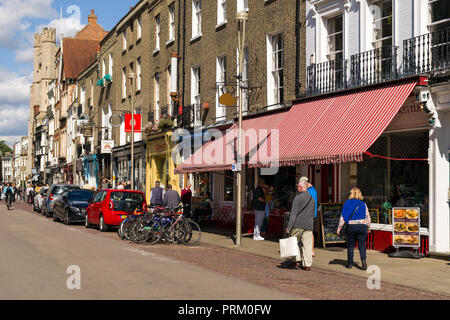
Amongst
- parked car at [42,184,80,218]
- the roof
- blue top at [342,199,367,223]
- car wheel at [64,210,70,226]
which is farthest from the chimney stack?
blue top at [342,199,367,223]

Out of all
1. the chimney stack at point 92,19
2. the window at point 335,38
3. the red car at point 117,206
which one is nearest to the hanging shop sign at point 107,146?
the red car at point 117,206

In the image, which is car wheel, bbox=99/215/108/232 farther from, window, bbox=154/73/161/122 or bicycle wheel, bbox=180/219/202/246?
window, bbox=154/73/161/122

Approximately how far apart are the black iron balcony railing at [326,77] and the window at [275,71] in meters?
2.24

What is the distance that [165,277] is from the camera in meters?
11.1

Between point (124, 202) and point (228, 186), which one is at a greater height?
point (228, 186)

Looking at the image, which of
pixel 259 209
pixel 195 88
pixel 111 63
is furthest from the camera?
pixel 111 63

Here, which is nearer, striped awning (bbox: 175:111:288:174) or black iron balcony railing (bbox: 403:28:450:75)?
black iron balcony railing (bbox: 403:28:450:75)

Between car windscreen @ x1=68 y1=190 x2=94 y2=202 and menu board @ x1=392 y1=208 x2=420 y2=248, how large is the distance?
16023mm

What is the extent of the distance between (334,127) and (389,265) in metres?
4.20

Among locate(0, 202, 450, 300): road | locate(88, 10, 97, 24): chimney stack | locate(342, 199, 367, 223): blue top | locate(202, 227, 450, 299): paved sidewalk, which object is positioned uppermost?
locate(88, 10, 97, 24): chimney stack

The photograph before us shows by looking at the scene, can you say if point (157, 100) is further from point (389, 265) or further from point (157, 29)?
point (389, 265)

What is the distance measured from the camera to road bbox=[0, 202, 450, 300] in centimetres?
930

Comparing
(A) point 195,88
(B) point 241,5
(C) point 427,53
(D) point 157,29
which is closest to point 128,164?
(D) point 157,29

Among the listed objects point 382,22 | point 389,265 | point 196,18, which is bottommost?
point 389,265
